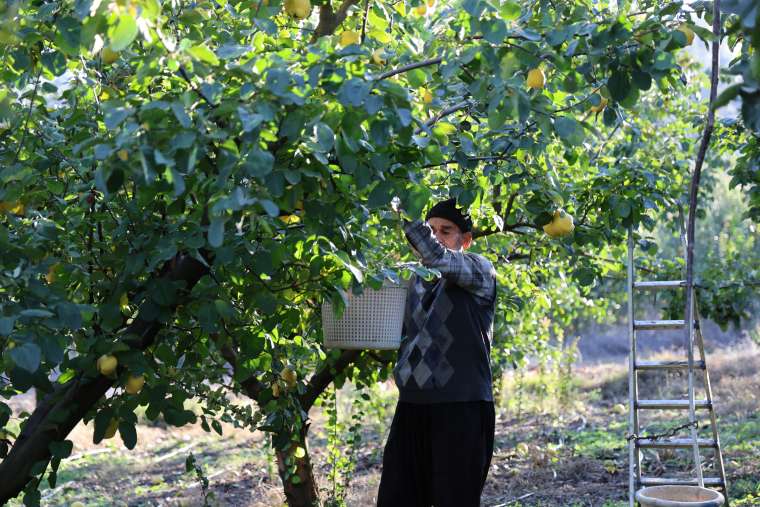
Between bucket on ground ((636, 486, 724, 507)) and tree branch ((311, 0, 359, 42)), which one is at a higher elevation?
tree branch ((311, 0, 359, 42))

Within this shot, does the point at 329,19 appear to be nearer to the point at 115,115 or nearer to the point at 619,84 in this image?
the point at 619,84

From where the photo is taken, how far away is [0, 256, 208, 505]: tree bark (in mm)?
2816

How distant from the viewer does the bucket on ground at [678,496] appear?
141 inches

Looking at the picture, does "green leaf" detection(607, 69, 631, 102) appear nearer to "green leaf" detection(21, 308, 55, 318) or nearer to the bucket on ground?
"green leaf" detection(21, 308, 55, 318)

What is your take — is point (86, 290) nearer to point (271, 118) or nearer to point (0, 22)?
point (0, 22)

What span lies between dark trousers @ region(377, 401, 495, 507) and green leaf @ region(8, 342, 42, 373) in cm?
159

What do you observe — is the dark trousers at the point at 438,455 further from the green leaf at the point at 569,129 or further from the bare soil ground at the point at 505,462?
the bare soil ground at the point at 505,462

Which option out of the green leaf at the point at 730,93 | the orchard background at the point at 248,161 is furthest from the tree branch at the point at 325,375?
the green leaf at the point at 730,93

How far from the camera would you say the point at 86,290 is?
3.02 meters

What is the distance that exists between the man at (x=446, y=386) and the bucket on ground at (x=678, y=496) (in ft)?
2.15

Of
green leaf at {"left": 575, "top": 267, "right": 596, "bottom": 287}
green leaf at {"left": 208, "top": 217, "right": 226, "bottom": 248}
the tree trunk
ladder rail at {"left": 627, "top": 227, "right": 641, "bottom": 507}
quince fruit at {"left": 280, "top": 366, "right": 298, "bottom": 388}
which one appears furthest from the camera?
the tree trunk

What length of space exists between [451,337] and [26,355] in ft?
5.44

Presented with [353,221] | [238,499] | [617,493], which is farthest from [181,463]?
[353,221]

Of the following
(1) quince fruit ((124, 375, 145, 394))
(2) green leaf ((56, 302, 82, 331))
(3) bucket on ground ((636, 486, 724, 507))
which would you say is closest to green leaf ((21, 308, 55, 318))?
(2) green leaf ((56, 302, 82, 331))
